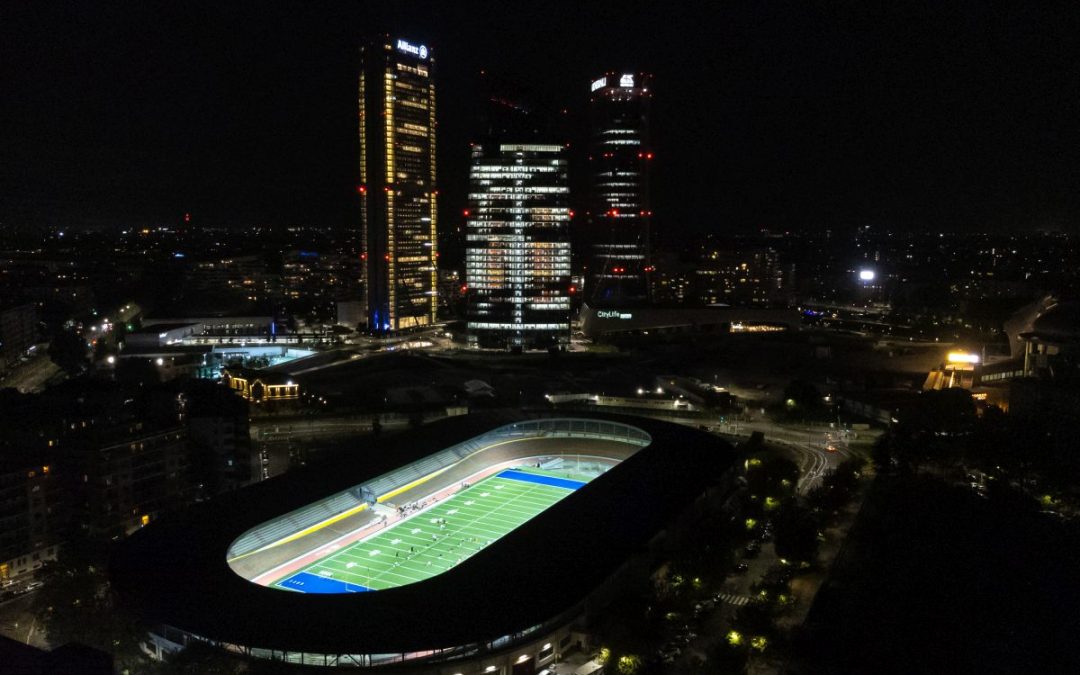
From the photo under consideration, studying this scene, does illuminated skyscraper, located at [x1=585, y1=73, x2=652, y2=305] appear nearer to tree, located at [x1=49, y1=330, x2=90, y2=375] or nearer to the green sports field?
tree, located at [x1=49, y1=330, x2=90, y2=375]

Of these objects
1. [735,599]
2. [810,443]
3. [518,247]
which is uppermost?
[518,247]

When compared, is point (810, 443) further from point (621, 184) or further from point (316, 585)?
point (621, 184)

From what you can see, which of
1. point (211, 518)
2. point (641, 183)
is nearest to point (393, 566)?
point (211, 518)

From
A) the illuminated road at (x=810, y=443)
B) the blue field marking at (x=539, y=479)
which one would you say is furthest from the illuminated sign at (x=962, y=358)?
the blue field marking at (x=539, y=479)

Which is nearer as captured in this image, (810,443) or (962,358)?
(810,443)

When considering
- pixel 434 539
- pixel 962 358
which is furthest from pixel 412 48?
pixel 434 539

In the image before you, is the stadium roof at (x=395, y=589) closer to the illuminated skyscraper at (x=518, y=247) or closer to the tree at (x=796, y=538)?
the tree at (x=796, y=538)
